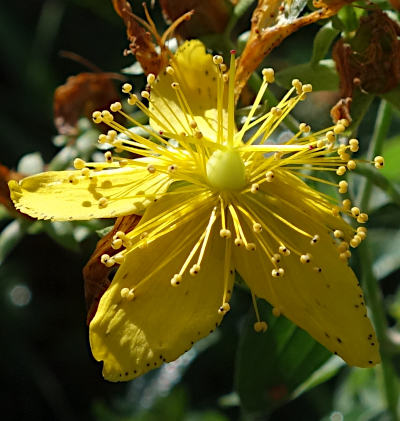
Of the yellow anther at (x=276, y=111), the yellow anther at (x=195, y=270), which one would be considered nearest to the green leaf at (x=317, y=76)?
the yellow anther at (x=276, y=111)

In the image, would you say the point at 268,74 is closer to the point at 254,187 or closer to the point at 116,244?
the point at 254,187

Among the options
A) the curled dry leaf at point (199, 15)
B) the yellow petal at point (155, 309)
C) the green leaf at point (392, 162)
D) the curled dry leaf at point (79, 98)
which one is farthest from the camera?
the green leaf at point (392, 162)

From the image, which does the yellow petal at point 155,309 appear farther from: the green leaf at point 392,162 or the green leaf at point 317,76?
the green leaf at point 392,162

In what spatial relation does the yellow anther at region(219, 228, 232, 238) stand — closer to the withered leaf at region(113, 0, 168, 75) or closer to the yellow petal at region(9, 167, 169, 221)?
the yellow petal at region(9, 167, 169, 221)

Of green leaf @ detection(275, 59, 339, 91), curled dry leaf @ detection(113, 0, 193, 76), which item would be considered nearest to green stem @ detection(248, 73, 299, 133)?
green leaf @ detection(275, 59, 339, 91)

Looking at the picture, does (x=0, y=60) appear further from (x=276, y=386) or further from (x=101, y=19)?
(x=276, y=386)

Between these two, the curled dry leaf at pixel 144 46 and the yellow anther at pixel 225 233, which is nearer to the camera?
the yellow anther at pixel 225 233

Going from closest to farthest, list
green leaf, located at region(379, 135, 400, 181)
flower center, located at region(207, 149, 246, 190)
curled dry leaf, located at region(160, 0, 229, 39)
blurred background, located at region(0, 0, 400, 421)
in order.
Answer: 1. flower center, located at region(207, 149, 246, 190)
2. curled dry leaf, located at region(160, 0, 229, 39)
3. green leaf, located at region(379, 135, 400, 181)
4. blurred background, located at region(0, 0, 400, 421)

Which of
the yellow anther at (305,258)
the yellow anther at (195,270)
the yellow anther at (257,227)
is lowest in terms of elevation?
the yellow anther at (305,258)
